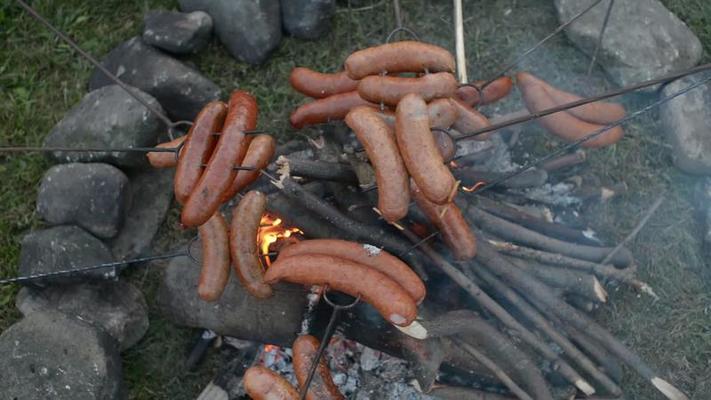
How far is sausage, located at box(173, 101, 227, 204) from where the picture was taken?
136 inches

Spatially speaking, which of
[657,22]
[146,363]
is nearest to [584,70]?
[657,22]

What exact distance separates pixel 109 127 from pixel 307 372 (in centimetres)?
224

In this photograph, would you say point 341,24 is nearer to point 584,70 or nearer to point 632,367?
point 584,70

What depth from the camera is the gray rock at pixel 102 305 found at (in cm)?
457

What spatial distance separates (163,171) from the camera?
16.7 feet

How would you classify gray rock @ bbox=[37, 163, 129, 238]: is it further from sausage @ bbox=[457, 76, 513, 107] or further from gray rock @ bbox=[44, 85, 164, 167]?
sausage @ bbox=[457, 76, 513, 107]

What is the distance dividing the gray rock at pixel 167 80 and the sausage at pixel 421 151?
85.7 inches

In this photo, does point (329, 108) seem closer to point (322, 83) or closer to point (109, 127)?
point (322, 83)

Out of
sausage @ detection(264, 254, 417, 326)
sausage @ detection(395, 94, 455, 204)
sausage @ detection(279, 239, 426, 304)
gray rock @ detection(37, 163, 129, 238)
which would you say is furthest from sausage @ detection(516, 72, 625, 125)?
gray rock @ detection(37, 163, 129, 238)

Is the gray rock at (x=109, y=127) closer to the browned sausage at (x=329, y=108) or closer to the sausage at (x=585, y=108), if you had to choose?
the browned sausage at (x=329, y=108)

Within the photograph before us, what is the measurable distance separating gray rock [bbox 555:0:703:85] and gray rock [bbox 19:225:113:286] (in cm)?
361

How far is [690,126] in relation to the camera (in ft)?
15.4

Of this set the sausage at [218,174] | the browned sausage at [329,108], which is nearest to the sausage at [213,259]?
the sausage at [218,174]

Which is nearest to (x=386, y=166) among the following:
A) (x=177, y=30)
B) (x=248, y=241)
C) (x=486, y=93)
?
(x=248, y=241)
